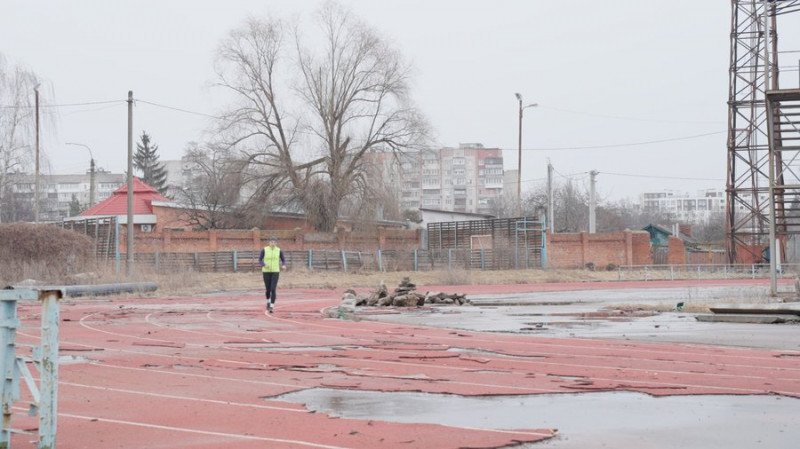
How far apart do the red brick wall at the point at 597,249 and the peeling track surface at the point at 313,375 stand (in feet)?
142

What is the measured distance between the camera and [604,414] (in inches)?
309

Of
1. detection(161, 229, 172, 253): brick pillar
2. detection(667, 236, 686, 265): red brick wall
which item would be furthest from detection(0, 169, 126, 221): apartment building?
detection(667, 236, 686, 265): red brick wall

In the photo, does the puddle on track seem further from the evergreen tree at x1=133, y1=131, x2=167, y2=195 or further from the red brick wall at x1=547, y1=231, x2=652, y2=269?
the evergreen tree at x1=133, y1=131, x2=167, y2=195

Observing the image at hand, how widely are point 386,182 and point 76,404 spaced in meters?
52.8

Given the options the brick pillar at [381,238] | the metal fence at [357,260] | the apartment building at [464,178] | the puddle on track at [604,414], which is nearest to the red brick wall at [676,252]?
the metal fence at [357,260]

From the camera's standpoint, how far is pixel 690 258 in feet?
212

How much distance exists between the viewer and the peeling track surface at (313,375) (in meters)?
6.95

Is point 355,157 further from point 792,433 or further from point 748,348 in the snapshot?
point 792,433

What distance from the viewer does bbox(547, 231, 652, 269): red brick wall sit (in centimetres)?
5984

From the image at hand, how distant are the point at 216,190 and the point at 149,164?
170ft

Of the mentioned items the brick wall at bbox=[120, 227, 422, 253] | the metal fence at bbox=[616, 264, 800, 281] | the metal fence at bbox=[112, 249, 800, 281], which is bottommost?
the metal fence at bbox=[616, 264, 800, 281]

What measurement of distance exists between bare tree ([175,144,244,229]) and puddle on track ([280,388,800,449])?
5166 centimetres

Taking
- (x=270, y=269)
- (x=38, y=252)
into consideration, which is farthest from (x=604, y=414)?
(x=38, y=252)

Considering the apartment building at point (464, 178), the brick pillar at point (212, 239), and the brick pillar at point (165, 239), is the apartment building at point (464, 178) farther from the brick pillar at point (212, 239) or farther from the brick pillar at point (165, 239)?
the brick pillar at point (165, 239)
